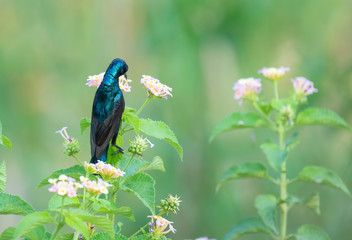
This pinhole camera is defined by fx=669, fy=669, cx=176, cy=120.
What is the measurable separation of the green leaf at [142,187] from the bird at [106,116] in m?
0.09

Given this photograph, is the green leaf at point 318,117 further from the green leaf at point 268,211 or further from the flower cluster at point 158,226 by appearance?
the flower cluster at point 158,226

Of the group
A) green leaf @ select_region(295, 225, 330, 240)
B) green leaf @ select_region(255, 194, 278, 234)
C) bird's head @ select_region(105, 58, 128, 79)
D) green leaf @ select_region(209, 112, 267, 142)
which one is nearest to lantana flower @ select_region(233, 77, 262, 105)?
green leaf @ select_region(209, 112, 267, 142)

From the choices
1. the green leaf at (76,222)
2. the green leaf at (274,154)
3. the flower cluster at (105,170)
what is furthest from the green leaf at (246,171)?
the green leaf at (76,222)

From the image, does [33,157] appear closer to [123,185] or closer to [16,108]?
[16,108]

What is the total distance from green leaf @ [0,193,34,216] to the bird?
235mm

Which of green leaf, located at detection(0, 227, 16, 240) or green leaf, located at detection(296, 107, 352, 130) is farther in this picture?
green leaf, located at detection(296, 107, 352, 130)

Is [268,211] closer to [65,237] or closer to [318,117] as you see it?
[318,117]

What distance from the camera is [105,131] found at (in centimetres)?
131

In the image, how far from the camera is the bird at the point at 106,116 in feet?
4.30

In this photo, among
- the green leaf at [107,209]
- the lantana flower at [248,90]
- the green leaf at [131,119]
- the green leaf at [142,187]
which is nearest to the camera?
the green leaf at [107,209]

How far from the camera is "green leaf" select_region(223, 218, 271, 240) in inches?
73.8

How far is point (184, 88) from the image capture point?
189 inches

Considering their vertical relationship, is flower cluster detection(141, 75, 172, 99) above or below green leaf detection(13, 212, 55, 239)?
above

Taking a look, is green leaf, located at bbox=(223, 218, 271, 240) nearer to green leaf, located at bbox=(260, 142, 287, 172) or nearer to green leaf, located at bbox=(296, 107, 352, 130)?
green leaf, located at bbox=(260, 142, 287, 172)
